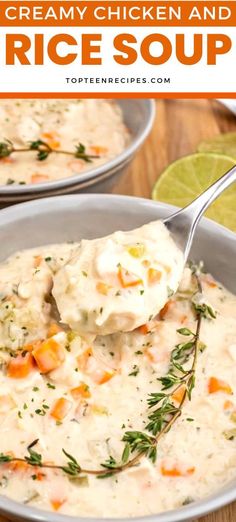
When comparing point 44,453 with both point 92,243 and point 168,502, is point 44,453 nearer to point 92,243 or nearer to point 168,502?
point 168,502

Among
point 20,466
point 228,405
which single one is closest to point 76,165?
point 228,405

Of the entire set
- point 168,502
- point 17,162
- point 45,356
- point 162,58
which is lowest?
point 168,502

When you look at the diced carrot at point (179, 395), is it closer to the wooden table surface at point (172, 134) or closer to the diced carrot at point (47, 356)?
the diced carrot at point (47, 356)

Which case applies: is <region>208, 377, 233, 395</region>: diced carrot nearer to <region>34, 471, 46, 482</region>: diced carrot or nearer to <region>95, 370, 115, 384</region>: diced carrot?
<region>95, 370, 115, 384</region>: diced carrot

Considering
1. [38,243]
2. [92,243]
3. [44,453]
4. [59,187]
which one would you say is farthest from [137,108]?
[44,453]

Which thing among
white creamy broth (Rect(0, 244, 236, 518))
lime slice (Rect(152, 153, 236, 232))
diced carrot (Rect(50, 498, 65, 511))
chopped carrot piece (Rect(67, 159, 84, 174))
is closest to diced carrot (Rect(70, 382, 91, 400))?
white creamy broth (Rect(0, 244, 236, 518))

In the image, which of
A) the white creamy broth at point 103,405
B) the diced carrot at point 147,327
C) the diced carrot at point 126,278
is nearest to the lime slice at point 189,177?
the white creamy broth at point 103,405

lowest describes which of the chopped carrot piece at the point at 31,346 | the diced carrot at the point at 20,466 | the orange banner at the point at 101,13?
the diced carrot at the point at 20,466
